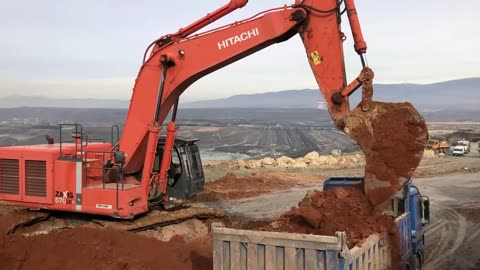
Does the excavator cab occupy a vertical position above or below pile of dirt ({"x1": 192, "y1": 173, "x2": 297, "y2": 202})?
above

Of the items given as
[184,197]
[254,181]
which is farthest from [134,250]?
[254,181]

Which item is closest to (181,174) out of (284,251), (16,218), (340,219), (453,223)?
(16,218)

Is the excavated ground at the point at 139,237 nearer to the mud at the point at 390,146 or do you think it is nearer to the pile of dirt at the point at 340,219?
the pile of dirt at the point at 340,219

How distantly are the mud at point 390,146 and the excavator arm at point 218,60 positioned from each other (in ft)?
1.16

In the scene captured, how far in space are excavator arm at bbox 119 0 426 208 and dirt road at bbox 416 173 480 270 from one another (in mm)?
4916

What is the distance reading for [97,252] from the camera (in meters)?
8.84

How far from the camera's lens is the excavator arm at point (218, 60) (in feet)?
27.7

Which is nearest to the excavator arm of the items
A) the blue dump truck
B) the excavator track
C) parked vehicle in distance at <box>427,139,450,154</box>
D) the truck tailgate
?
the excavator track

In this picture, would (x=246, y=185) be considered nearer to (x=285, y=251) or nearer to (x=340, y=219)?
(x=340, y=219)

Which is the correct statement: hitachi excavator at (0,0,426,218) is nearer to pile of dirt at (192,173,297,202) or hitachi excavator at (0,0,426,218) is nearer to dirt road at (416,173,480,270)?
dirt road at (416,173,480,270)

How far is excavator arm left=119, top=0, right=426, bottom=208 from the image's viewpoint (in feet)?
27.7

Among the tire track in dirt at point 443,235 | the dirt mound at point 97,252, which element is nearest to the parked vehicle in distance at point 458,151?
the tire track in dirt at point 443,235

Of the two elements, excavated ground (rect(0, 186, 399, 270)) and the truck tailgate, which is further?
excavated ground (rect(0, 186, 399, 270))

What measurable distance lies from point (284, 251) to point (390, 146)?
2.85 m
